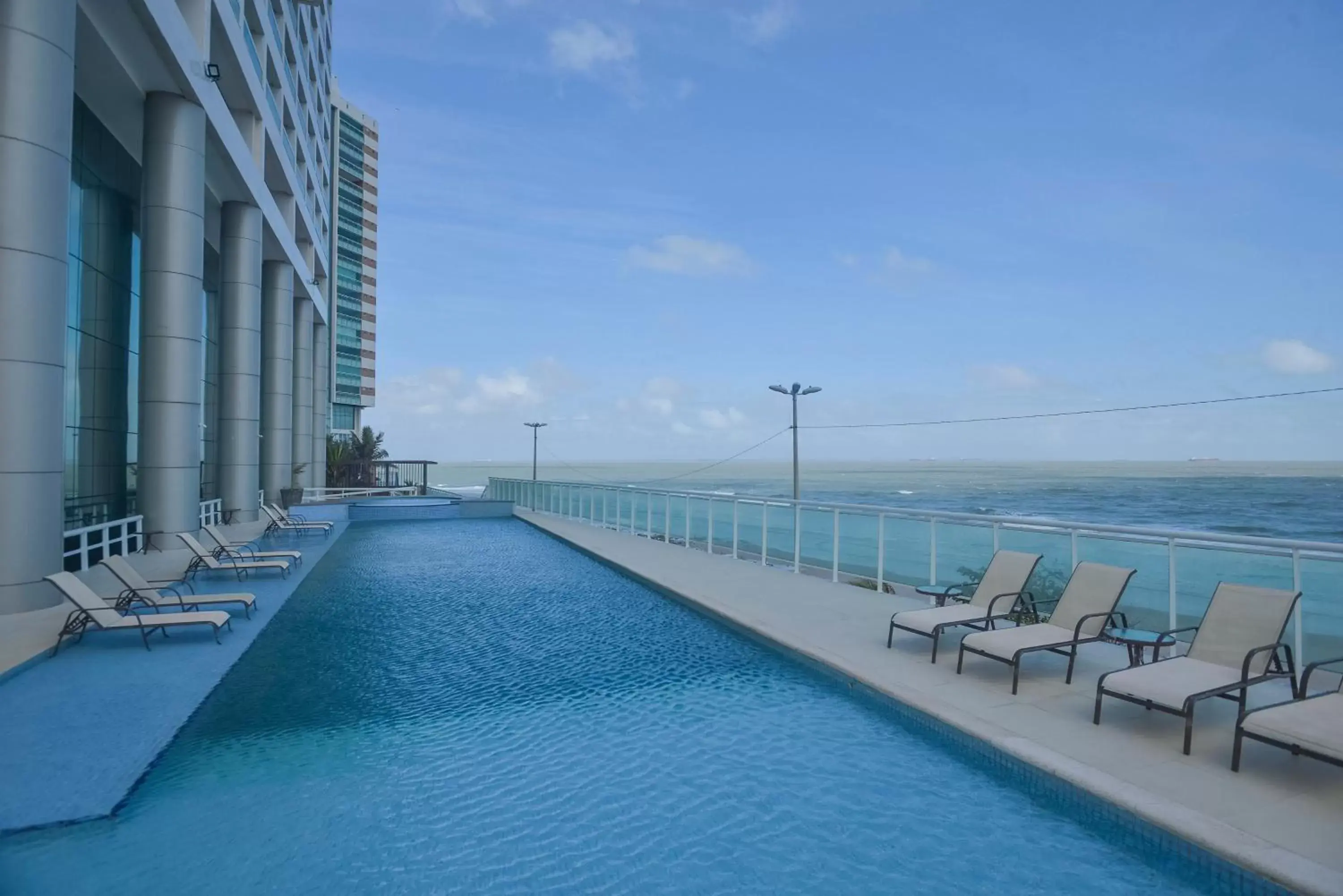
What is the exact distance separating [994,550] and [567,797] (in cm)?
533

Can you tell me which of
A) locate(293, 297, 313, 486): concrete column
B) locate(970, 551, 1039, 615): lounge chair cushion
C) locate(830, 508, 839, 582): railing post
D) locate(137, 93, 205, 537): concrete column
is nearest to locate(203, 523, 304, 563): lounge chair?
locate(137, 93, 205, 537): concrete column

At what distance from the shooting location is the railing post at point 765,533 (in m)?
12.0

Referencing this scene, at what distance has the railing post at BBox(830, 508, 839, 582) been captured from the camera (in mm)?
10461

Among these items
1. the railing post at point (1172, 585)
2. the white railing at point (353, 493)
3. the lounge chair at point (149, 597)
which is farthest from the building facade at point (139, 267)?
the railing post at point (1172, 585)

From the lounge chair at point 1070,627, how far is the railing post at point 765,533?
5.77 meters

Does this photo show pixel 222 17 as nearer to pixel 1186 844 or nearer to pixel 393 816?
pixel 393 816

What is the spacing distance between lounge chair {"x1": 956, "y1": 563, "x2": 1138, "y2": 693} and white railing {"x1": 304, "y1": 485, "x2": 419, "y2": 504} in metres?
24.8

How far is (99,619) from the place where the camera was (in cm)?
734

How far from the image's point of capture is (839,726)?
5.43 m

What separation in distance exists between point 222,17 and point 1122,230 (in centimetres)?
4120

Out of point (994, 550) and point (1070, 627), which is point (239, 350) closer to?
point (994, 550)

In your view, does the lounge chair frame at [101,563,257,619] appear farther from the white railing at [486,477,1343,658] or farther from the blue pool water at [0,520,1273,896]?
the white railing at [486,477,1343,658]

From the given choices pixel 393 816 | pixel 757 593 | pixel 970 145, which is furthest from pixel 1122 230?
pixel 393 816

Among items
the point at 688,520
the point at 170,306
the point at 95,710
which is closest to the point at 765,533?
the point at 688,520
